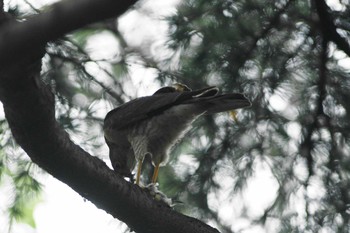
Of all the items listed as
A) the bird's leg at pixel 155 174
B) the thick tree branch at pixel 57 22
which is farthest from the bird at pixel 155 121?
the thick tree branch at pixel 57 22

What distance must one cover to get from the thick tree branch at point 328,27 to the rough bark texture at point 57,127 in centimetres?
145

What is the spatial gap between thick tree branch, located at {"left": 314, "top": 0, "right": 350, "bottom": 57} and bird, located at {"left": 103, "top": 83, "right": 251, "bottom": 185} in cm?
86

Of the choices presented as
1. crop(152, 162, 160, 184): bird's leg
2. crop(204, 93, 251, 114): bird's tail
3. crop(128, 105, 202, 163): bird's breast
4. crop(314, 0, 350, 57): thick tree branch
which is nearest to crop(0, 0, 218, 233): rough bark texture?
crop(204, 93, 251, 114): bird's tail

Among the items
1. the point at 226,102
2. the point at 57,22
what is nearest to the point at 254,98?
the point at 226,102

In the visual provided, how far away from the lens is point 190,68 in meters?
3.71

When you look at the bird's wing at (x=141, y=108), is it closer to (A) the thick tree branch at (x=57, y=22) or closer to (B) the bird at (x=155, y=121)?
(B) the bird at (x=155, y=121)

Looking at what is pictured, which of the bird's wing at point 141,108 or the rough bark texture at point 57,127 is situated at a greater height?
the rough bark texture at point 57,127

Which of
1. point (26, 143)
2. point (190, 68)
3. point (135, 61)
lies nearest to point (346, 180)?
point (190, 68)

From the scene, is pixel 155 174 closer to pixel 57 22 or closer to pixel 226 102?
pixel 226 102

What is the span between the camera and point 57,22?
A: 1148 mm

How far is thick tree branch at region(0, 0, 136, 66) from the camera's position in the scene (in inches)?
43.8

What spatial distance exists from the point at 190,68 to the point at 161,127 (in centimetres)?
58

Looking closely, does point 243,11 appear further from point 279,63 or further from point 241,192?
point 241,192

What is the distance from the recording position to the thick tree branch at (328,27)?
3.59m
